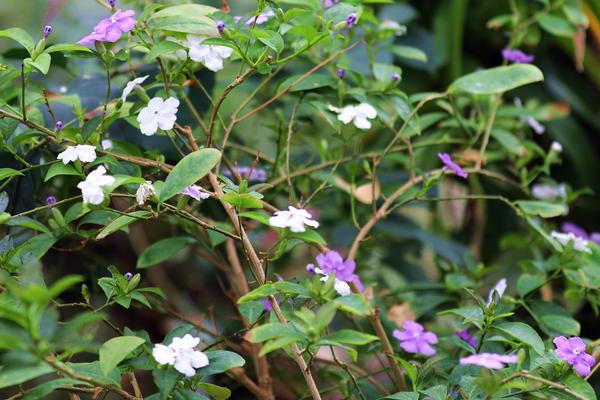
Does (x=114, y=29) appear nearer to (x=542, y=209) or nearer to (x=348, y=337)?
(x=348, y=337)

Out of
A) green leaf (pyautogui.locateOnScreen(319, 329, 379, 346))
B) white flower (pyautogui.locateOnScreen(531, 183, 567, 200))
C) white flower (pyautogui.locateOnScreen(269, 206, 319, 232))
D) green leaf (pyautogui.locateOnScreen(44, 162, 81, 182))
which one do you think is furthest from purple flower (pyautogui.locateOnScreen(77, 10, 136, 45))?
white flower (pyautogui.locateOnScreen(531, 183, 567, 200))

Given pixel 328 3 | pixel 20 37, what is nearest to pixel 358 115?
pixel 328 3

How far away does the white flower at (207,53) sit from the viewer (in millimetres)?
754

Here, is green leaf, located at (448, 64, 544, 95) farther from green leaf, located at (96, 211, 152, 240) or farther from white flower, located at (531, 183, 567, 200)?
green leaf, located at (96, 211, 152, 240)

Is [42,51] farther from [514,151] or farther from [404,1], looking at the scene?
[404,1]

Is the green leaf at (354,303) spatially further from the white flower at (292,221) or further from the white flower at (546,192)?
the white flower at (546,192)

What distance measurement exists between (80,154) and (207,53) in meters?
0.17

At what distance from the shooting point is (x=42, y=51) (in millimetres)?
712

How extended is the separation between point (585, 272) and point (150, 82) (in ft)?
1.87

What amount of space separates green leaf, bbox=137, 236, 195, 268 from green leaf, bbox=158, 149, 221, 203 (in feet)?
0.79

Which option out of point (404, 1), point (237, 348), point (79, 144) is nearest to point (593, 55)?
point (404, 1)

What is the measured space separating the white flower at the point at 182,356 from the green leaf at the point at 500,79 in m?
0.48

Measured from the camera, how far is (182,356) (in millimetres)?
594

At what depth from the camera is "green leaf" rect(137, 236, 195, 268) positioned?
0.86 m
